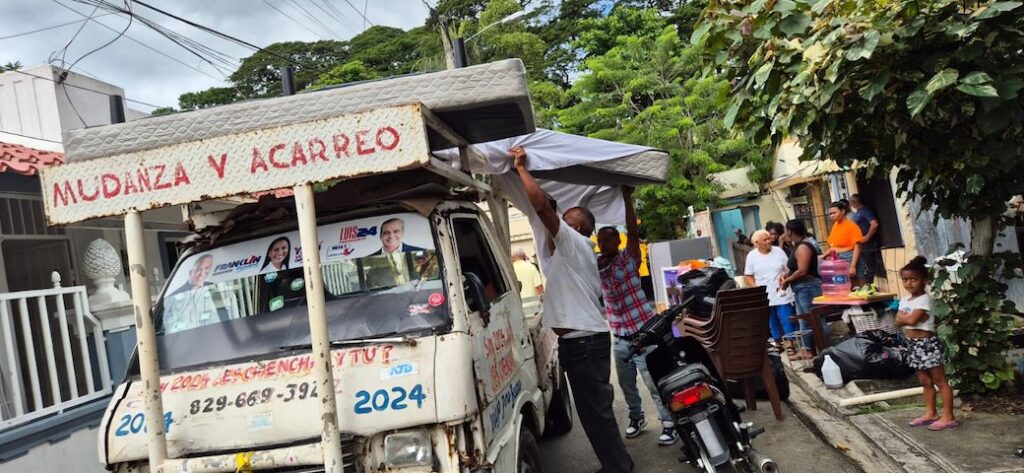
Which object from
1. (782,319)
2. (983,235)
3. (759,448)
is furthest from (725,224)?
(759,448)

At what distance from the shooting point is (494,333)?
3701 millimetres

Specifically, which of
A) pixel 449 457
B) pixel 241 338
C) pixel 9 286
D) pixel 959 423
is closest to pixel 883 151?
pixel 959 423

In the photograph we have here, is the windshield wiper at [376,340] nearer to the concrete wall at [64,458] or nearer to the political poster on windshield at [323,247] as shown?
the political poster on windshield at [323,247]

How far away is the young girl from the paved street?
0.71 metres

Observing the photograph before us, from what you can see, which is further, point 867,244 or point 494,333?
point 867,244

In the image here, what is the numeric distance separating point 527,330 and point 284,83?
2565 mm

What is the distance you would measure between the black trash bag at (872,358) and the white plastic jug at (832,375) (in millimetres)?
89

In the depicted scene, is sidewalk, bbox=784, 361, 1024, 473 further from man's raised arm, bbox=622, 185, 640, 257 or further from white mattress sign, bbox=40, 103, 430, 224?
white mattress sign, bbox=40, 103, 430, 224

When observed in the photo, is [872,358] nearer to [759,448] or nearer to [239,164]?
[759,448]

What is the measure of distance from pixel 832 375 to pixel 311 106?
5.15 metres

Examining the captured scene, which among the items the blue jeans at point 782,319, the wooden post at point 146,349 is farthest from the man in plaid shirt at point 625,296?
the blue jeans at point 782,319

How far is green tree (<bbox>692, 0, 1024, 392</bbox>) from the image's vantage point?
353cm

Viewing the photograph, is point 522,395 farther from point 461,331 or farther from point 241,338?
point 241,338

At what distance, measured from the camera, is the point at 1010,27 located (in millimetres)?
3475
